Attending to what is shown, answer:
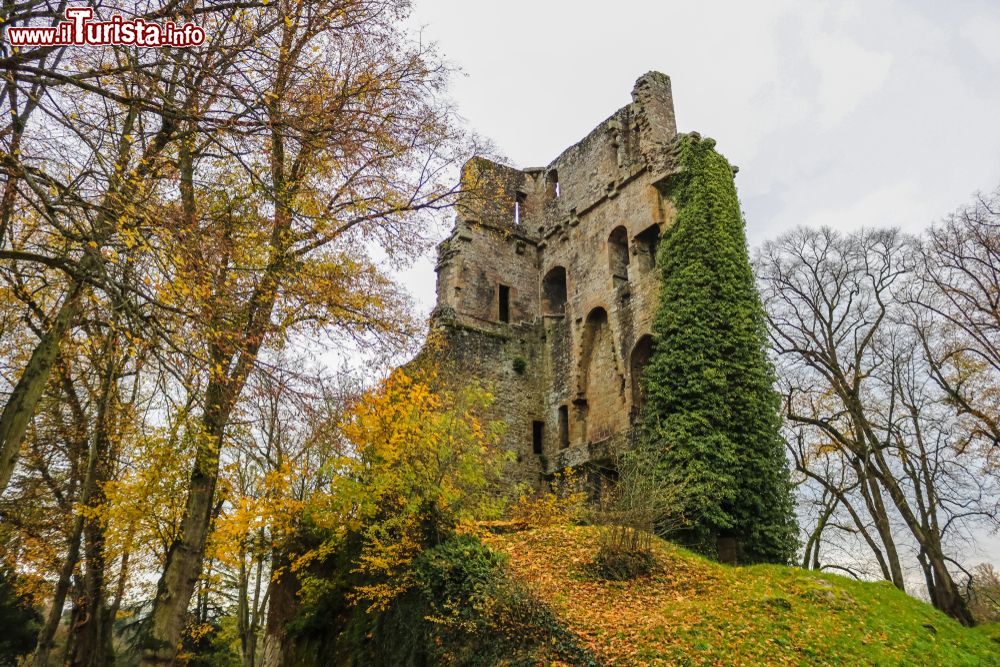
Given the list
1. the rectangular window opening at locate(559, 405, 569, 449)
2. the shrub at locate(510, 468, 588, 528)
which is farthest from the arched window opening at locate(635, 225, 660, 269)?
the shrub at locate(510, 468, 588, 528)

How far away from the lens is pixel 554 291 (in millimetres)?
23500

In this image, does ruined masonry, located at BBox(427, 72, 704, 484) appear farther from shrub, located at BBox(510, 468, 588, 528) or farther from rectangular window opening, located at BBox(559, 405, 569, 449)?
shrub, located at BBox(510, 468, 588, 528)

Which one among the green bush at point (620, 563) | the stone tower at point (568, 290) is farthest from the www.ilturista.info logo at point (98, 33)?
the stone tower at point (568, 290)

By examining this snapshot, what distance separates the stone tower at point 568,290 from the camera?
61.4 feet

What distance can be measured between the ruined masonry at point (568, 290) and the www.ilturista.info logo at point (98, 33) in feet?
38.8

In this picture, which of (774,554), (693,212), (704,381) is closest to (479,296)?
(693,212)

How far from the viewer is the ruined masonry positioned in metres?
18.7

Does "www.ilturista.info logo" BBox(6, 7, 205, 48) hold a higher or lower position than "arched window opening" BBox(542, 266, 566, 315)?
lower

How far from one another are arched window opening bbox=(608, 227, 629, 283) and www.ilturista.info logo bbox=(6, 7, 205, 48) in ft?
50.7

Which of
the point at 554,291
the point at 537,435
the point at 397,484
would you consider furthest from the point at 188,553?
the point at 554,291

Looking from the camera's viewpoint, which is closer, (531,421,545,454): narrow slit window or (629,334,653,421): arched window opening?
(629,334,653,421): arched window opening

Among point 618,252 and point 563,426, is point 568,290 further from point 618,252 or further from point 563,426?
point 563,426

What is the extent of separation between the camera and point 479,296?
2219 centimetres

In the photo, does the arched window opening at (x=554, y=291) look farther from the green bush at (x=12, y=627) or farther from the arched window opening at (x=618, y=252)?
the green bush at (x=12, y=627)
